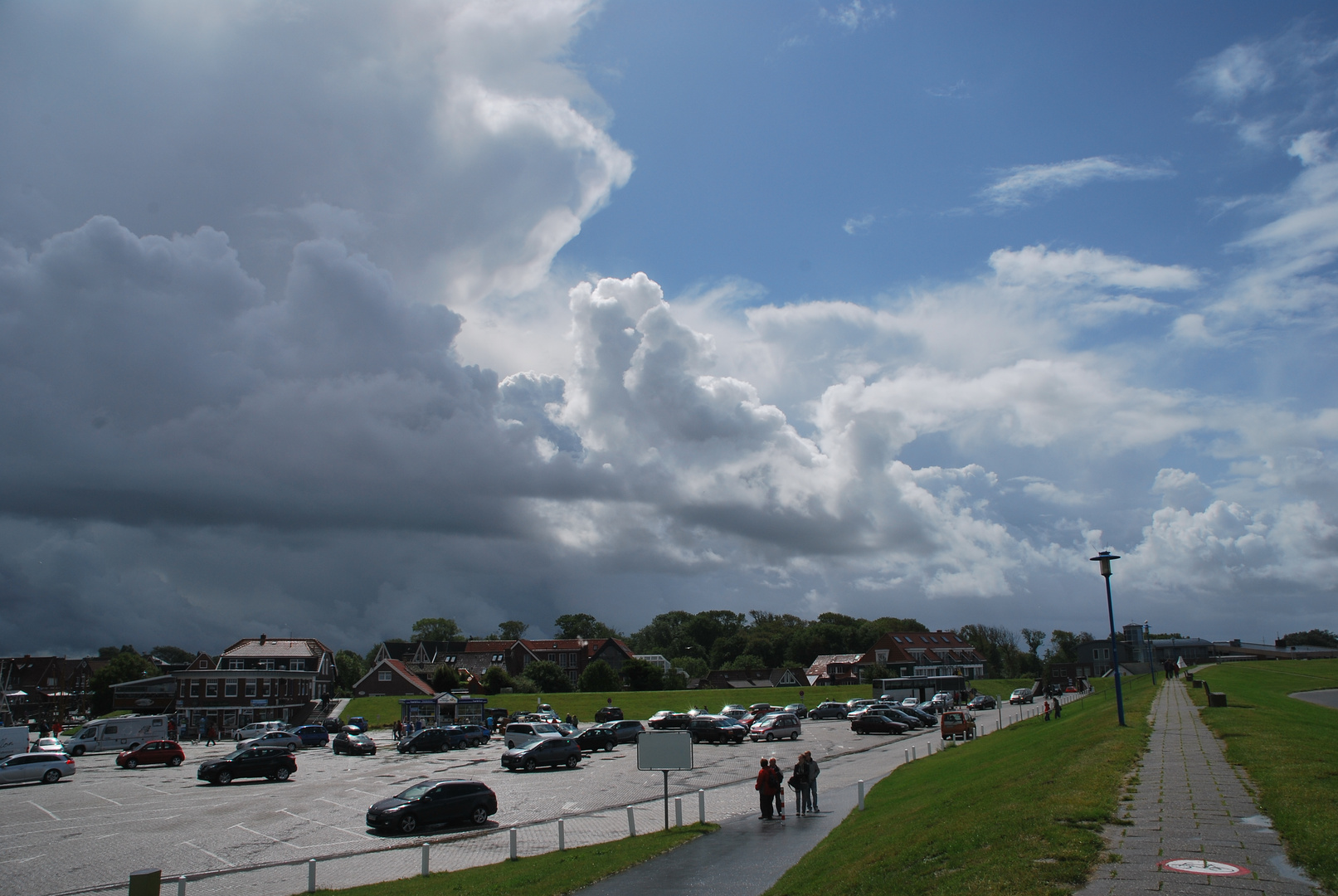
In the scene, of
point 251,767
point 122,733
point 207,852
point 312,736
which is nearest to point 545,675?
point 312,736

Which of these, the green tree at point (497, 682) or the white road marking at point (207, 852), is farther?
the green tree at point (497, 682)

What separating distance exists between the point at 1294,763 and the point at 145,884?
67.3ft

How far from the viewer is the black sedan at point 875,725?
5059 centimetres

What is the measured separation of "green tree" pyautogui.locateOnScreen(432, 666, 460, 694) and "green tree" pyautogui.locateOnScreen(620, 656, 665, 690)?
A: 18871 millimetres

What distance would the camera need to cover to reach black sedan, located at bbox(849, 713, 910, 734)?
50591mm

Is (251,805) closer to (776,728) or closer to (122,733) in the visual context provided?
(776,728)

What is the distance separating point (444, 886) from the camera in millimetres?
15422

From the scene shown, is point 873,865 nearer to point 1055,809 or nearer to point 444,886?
point 1055,809

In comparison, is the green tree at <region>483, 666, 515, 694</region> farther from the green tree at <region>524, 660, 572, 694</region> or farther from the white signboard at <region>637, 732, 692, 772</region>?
the white signboard at <region>637, 732, 692, 772</region>

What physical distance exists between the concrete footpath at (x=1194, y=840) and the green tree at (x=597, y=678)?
76.4 metres

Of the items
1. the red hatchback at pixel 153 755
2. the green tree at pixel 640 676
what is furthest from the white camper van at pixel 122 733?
the green tree at pixel 640 676

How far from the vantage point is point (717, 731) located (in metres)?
47.5

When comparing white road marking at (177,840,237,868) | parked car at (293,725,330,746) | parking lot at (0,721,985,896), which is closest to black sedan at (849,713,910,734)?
parking lot at (0,721,985,896)

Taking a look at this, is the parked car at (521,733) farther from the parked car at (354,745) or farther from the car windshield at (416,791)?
the car windshield at (416,791)
